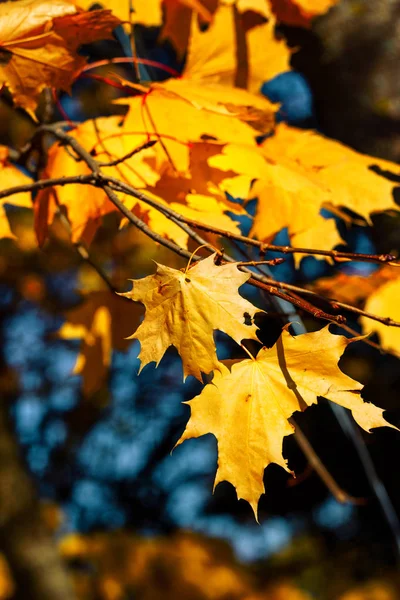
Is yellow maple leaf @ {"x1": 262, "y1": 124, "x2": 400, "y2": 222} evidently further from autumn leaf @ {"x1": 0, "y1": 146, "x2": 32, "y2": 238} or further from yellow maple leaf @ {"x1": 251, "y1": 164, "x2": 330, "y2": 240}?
autumn leaf @ {"x1": 0, "y1": 146, "x2": 32, "y2": 238}

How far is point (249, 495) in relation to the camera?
64 cm

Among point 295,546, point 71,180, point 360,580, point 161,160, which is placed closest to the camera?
point 71,180

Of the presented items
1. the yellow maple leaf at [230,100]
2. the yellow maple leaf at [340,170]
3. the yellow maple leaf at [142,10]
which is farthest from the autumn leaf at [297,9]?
the yellow maple leaf at [230,100]

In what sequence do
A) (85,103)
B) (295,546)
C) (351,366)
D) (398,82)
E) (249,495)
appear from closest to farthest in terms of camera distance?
(249,495), (398,82), (351,366), (85,103), (295,546)

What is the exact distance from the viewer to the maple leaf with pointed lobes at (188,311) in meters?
0.62

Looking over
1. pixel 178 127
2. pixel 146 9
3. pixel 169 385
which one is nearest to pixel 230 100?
pixel 178 127

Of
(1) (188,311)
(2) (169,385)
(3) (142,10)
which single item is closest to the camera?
(1) (188,311)

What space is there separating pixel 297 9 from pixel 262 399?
988 mm

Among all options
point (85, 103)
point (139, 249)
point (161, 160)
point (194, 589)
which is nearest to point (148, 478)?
point (194, 589)

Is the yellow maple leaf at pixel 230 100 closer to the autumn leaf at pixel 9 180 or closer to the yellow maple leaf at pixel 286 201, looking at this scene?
the yellow maple leaf at pixel 286 201

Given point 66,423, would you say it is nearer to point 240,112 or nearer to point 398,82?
point 398,82

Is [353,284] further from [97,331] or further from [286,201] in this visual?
[97,331]

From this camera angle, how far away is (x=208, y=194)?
2.98ft

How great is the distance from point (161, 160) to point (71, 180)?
0.19 metres
